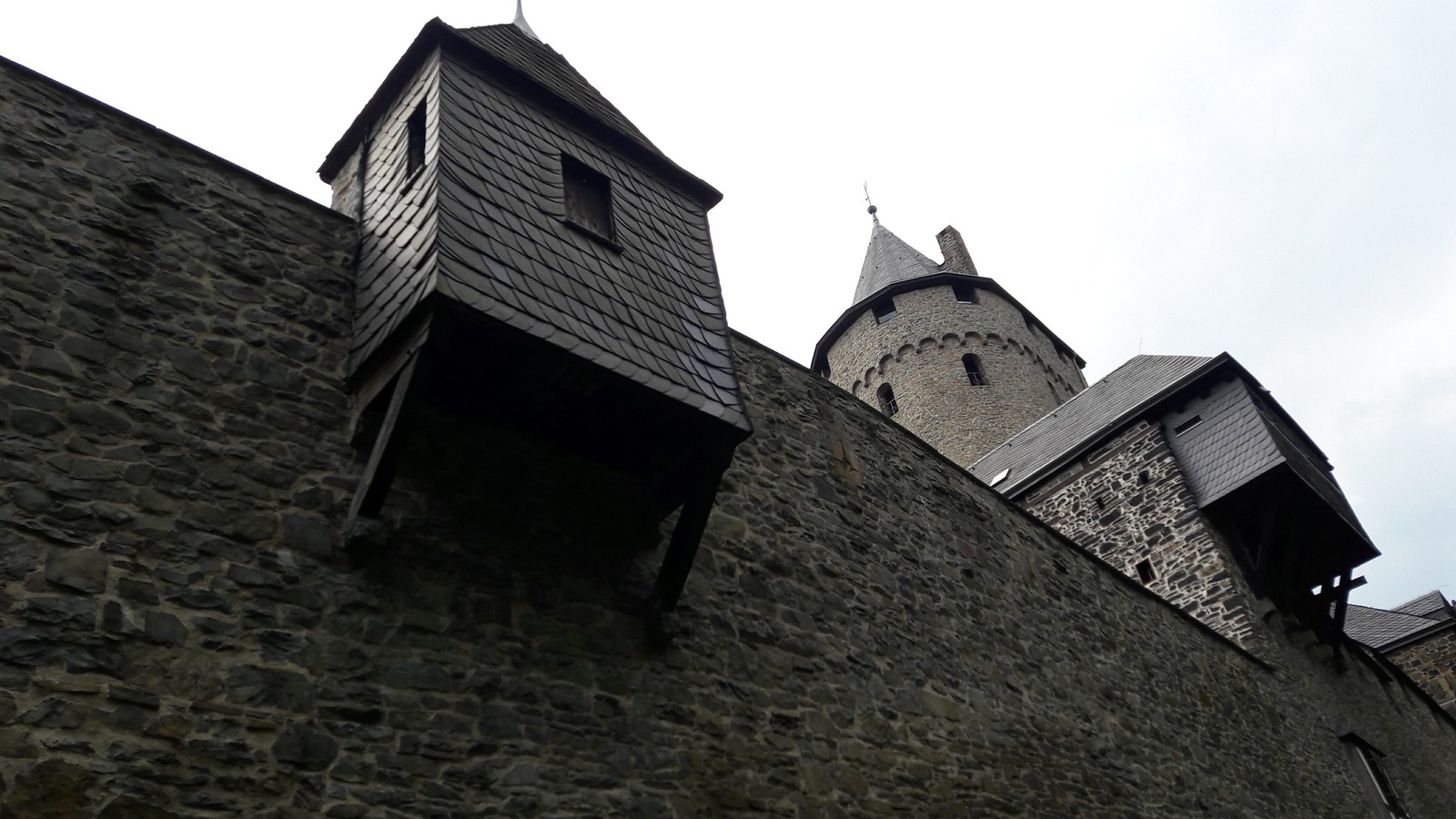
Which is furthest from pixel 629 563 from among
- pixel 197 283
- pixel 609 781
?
pixel 197 283

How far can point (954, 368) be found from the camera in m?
23.4

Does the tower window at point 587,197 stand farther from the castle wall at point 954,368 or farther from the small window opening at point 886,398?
the small window opening at point 886,398

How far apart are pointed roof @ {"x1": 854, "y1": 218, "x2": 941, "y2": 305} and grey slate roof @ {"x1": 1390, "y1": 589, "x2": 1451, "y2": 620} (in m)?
13.0

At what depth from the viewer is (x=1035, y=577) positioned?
9383 millimetres

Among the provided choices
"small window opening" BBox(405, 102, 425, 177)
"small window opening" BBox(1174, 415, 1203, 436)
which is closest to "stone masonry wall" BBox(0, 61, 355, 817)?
"small window opening" BBox(405, 102, 425, 177)

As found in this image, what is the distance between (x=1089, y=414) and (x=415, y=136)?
1291 centimetres

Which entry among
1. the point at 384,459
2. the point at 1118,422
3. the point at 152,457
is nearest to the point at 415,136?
the point at 384,459

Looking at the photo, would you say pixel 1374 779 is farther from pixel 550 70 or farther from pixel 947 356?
pixel 550 70

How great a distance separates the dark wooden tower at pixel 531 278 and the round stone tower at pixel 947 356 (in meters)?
16.0

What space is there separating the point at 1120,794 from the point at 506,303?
6579 millimetres

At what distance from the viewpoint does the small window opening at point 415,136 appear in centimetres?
600

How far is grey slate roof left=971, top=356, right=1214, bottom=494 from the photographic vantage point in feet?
50.6

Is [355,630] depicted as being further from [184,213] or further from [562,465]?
[184,213]

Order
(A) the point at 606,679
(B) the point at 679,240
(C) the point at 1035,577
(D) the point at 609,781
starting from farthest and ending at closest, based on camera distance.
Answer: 1. (C) the point at 1035,577
2. (B) the point at 679,240
3. (A) the point at 606,679
4. (D) the point at 609,781
